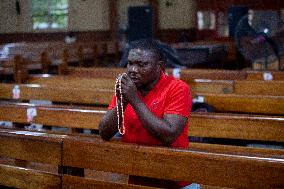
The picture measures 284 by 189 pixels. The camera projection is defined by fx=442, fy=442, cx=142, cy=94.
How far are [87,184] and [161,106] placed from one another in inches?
21.0

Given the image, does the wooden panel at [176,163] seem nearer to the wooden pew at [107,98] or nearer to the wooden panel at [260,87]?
the wooden pew at [107,98]

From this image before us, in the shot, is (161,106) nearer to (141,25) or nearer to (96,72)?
(96,72)

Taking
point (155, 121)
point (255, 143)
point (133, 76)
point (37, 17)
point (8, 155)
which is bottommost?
point (255, 143)

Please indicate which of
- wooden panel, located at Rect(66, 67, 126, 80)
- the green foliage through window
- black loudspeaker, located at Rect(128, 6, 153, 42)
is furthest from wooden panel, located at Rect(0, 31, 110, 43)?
wooden panel, located at Rect(66, 67, 126, 80)

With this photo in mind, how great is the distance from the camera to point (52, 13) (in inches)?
605

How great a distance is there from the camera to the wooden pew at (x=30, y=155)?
2.29 m

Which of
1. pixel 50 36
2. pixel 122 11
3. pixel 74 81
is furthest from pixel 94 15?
pixel 74 81

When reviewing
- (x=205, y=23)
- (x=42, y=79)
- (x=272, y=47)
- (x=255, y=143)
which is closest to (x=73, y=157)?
(x=255, y=143)

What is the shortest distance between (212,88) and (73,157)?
2.77 m

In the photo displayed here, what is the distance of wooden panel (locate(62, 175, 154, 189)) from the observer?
2090 millimetres

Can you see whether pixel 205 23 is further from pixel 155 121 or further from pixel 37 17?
pixel 155 121

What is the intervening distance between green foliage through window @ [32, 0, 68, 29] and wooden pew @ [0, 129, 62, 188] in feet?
43.4

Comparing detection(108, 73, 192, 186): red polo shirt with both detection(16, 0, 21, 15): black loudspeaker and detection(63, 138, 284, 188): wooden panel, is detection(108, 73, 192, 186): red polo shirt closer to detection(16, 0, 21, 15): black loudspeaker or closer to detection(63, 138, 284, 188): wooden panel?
detection(63, 138, 284, 188): wooden panel

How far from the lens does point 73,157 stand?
7.33 feet
